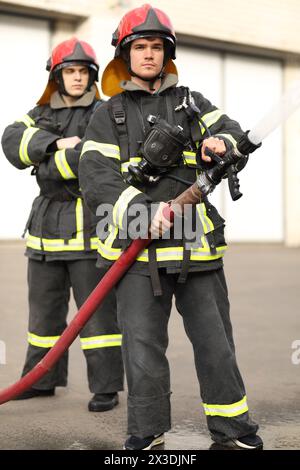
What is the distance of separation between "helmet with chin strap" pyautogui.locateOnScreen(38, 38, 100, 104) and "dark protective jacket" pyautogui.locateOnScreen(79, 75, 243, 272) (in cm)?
88

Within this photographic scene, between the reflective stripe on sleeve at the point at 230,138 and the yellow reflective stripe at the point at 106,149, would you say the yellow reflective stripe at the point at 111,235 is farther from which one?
the reflective stripe on sleeve at the point at 230,138

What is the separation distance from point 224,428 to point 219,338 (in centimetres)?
35

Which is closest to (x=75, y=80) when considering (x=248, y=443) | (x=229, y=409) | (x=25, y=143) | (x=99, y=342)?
(x=25, y=143)

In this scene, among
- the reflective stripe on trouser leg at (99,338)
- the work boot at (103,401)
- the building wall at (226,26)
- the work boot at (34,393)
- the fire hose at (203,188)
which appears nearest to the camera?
the fire hose at (203,188)

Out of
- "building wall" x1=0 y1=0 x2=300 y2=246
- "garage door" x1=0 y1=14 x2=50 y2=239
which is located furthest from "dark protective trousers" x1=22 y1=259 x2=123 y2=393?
"building wall" x1=0 y1=0 x2=300 y2=246

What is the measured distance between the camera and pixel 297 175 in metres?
15.3

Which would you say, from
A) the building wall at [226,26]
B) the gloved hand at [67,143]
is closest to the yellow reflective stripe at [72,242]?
the gloved hand at [67,143]

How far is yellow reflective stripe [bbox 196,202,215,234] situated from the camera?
288 cm

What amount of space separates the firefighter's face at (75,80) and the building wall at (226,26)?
7.96 meters

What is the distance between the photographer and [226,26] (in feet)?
44.4

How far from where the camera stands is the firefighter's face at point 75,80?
380 centimetres

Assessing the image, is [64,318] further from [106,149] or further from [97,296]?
[106,149]
